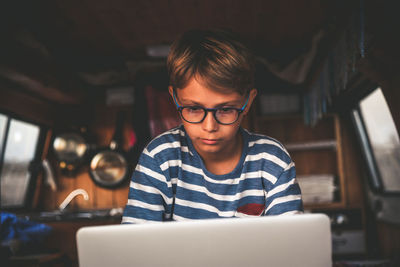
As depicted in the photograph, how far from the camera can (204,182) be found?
108cm

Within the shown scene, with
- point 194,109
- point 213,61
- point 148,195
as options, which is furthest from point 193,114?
point 148,195

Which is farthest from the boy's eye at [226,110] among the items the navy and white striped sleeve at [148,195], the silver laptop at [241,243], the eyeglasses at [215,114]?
the silver laptop at [241,243]

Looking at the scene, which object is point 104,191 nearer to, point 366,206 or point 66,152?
point 66,152

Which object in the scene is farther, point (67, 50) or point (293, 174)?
point (67, 50)

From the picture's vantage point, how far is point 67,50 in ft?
9.87

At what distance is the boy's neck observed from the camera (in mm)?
1098

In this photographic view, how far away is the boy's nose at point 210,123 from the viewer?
939mm

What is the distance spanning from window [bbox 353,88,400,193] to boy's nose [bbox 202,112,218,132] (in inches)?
75.4

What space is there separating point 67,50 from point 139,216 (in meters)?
2.56

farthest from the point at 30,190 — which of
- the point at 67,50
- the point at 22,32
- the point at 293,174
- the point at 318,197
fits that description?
the point at 293,174

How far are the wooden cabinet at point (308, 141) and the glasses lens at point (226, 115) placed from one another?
7.73 feet

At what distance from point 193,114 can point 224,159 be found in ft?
0.75

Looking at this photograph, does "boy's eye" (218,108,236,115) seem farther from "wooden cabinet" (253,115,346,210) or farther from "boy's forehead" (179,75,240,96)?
"wooden cabinet" (253,115,346,210)

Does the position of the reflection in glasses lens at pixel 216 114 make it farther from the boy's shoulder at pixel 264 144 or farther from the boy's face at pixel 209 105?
the boy's shoulder at pixel 264 144
